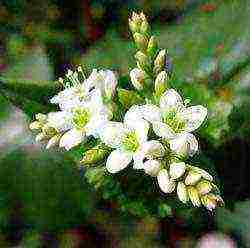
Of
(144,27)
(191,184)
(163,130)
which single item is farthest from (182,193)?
(144,27)

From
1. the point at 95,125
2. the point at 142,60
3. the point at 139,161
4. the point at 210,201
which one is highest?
the point at 142,60

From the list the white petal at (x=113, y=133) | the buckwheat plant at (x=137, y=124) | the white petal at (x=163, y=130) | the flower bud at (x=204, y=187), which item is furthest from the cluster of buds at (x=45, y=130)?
the flower bud at (x=204, y=187)

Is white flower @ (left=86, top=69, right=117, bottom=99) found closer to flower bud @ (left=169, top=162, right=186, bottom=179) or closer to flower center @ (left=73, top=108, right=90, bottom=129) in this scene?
flower center @ (left=73, top=108, right=90, bottom=129)

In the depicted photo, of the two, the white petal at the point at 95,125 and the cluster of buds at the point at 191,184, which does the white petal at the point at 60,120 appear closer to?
the white petal at the point at 95,125

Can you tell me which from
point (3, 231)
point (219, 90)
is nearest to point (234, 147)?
point (219, 90)

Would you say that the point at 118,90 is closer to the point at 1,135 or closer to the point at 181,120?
the point at 181,120

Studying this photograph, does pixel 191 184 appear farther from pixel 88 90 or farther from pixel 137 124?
pixel 88 90

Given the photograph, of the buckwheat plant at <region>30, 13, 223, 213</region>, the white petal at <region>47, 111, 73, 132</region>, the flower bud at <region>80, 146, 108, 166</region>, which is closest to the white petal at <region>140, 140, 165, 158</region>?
the buckwheat plant at <region>30, 13, 223, 213</region>
